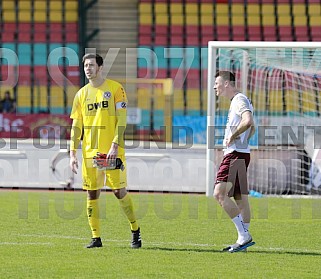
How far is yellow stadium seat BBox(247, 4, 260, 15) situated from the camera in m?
24.5

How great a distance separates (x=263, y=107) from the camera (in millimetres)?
17281

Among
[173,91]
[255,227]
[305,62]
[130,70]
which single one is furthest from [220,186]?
[130,70]

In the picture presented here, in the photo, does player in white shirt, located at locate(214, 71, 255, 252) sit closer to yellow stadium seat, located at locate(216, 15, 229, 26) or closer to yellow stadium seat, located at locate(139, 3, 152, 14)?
yellow stadium seat, located at locate(216, 15, 229, 26)

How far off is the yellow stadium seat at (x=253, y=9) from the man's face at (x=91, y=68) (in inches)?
637

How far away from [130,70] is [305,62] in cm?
874

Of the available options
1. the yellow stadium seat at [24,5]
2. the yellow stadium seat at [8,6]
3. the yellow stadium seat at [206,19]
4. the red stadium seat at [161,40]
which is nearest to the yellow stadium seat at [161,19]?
the red stadium seat at [161,40]

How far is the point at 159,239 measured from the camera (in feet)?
32.1

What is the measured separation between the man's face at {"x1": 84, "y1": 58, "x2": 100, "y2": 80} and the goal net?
19.9 feet

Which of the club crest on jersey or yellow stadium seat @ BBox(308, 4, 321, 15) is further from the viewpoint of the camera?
yellow stadium seat @ BBox(308, 4, 321, 15)

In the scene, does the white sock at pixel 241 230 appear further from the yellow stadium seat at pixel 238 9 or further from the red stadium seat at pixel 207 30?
the yellow stadium seat at pixel 238 9

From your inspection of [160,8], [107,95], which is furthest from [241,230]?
[160,8]

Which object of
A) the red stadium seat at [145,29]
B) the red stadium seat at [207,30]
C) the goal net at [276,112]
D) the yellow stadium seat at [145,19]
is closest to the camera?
the goal net at [276,112]

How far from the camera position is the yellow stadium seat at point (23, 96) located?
21.6 meters

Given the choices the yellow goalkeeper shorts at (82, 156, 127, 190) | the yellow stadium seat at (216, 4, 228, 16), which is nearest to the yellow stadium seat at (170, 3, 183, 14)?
the yellow stadium seat at (216, 4, 228, 16)
